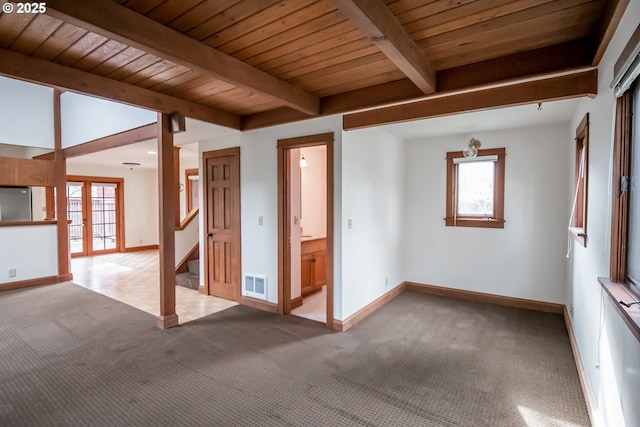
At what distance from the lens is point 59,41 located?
2.27 metres

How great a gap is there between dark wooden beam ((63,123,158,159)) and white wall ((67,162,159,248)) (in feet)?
10.7

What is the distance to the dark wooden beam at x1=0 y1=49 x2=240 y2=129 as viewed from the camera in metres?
2.41

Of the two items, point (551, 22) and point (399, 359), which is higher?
point (551, 22)

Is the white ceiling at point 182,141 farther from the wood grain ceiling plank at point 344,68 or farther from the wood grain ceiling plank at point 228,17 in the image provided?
the wood grain ceiling plank at point 228,17

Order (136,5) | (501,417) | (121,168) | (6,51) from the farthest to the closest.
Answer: (121,168), (6,51), (501,417), (136,5)

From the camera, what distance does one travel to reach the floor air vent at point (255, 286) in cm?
418

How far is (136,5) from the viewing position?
185 cm

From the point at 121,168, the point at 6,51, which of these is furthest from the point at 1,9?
the point at 121,168

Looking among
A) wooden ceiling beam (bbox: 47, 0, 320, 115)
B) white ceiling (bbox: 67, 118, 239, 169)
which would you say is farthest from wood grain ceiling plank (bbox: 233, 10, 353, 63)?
white ceiling (bbox: 67, 118, 239, 169)

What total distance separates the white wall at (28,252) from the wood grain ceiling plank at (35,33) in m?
4.06

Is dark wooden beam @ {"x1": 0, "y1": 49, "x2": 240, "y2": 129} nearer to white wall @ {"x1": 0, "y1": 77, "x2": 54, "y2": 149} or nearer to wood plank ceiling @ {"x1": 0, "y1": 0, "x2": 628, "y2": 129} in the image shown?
wood plank ceiling @ {"x1": 0, "y1": 0, "x2": 628, "y2": 129}

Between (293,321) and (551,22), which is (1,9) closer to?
(551,22)

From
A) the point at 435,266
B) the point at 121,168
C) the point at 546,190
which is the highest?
the point at 121,168

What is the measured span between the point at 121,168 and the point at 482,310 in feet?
29.5
